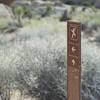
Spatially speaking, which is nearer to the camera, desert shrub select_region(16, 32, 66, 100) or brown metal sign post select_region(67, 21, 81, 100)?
brown metal sign post select_region(67, 21, 81, 100)

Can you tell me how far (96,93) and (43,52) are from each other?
125 cm

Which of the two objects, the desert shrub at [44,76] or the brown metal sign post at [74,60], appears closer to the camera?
the brown metal sign post at [74,60]

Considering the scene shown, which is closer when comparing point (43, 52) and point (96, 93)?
point (96, 93)

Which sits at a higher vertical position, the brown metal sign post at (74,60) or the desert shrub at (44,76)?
the brown metal sign post at (74,60)

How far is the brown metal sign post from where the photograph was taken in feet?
16.9

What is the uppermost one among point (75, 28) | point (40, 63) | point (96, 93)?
point (75, 28)

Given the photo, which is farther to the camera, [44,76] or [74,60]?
[44,76]

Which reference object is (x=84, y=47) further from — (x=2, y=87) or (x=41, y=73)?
(x=2, y=87)

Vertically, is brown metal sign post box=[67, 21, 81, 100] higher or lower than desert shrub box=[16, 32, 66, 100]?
higher

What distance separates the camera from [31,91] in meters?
7.09

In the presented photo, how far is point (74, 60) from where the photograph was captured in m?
5.18

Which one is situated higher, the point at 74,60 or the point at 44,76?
the point at 74,60

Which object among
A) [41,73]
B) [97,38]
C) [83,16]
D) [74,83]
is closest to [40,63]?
[41,73]

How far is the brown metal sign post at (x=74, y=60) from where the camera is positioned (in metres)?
5.14
